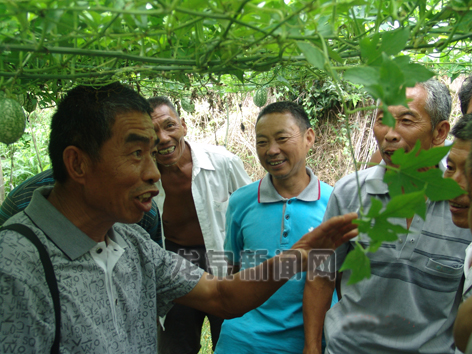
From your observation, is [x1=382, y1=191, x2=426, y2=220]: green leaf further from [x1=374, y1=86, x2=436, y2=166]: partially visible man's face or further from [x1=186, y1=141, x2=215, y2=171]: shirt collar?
[x1=186, y1=141, x2=215, y2=171]: shirt collar

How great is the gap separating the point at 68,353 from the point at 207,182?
1.81 metres

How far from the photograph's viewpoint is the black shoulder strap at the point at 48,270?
1097 millimetres

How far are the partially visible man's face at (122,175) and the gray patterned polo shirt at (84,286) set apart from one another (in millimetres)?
122

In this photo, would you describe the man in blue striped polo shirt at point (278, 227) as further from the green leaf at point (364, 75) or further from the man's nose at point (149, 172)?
the green leaf at point (364, 75)

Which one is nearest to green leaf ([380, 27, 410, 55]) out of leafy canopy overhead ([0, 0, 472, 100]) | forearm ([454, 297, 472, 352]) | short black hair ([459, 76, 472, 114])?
leafy canopy overhead ([0, 0, 472, 100])

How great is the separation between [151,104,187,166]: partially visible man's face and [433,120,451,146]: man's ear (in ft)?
5.47

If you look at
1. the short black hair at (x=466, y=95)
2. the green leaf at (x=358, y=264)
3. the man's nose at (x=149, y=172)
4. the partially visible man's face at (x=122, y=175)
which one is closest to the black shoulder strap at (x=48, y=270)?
the partially visible man's face at (x=122, y=175)

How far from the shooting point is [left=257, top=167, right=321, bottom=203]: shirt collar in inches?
83.8

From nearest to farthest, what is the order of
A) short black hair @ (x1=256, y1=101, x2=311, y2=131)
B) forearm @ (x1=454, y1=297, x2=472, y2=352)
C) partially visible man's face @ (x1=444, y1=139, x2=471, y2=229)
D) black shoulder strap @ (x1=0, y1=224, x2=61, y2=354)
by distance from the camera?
forearm @ (x1=454, y1=297, x2=472, y2=352) < black shoulder strap @ (x1=0, y1=224, x2=61, y2=354) < partially visible man's face @ (x1=444, y1=139, x2=471, y2=229) < short black hair @ (x1=256, y1=101, x2=311, y2=131)

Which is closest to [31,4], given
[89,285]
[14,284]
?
[14,284]

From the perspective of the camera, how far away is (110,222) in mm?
1342

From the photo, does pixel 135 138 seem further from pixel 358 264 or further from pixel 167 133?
pixel 167 133

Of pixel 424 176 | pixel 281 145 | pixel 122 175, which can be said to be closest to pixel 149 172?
pixel 122 175

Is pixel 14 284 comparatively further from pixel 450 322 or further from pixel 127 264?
pixel 450 322
